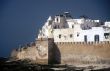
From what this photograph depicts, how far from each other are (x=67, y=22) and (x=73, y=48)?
24.9ft

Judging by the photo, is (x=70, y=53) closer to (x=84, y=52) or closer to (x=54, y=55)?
(x=84, y=52)

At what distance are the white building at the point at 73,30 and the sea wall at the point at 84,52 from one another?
6.57ft

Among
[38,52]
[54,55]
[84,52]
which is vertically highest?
[38,52]

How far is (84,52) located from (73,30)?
406 centimetres

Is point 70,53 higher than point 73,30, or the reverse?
point 73,30

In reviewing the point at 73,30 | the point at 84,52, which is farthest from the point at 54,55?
the point at 73,30

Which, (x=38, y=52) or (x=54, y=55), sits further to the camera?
(x=54, y=55)

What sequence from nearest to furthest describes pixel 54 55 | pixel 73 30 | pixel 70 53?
pixel 70 53 → pixel 54 55 → pixel 73 30

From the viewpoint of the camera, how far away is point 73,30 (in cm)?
2997

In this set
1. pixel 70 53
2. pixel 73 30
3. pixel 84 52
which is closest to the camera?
pixel 84 52

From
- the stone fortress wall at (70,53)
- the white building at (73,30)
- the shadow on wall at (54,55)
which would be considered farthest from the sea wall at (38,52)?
the white building at (73,30)

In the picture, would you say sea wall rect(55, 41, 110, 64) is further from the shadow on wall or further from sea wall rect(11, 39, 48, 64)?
sea wall rect(11, 39, 48, 64)

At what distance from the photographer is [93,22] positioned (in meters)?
34.1

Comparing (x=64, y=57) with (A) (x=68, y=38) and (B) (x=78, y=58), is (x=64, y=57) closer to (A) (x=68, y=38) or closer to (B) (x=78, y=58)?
(B) (x=78, y=58)
